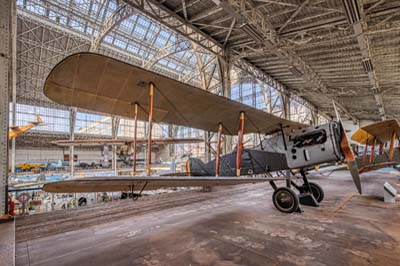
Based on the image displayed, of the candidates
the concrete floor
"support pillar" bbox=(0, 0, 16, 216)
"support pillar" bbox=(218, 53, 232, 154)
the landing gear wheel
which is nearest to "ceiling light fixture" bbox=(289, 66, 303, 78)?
"support pillar" bbox=(218, 53, 232, 154)

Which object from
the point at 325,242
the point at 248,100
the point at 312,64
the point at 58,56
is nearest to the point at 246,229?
the point at 325,242

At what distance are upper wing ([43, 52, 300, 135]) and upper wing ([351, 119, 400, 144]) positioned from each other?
4.75 meters

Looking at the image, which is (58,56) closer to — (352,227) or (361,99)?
(352,227)

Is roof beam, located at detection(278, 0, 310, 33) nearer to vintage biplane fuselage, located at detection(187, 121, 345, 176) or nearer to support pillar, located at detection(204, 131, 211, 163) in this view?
vintage biplane fuselage, located at detection(187, 121, 345, 176)

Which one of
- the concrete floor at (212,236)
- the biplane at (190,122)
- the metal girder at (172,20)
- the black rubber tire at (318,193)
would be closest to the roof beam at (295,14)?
the metal girder at (172,20)

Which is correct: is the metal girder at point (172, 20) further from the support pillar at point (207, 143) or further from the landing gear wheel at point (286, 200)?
the landing gear wheel at point (286, 200)

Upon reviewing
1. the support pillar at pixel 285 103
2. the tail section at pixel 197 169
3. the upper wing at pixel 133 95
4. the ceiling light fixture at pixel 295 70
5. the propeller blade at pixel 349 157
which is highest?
the ceiling light fixture at pixel 295 70

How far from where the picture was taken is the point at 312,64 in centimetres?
1132

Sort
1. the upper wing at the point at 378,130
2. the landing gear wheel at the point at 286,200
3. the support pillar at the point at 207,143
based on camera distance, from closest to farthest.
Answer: the landing gear wheel at the point at 286,200 → the upper wing at the point at 378,130 → the support pillar at the point at 207,143

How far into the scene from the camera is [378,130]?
7.86 m

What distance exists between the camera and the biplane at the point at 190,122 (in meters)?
2.66

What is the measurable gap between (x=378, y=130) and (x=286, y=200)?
250 inches

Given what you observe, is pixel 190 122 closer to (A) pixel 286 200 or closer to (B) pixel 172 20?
(A) pixel 286 200

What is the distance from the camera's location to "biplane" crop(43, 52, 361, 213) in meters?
2.66
